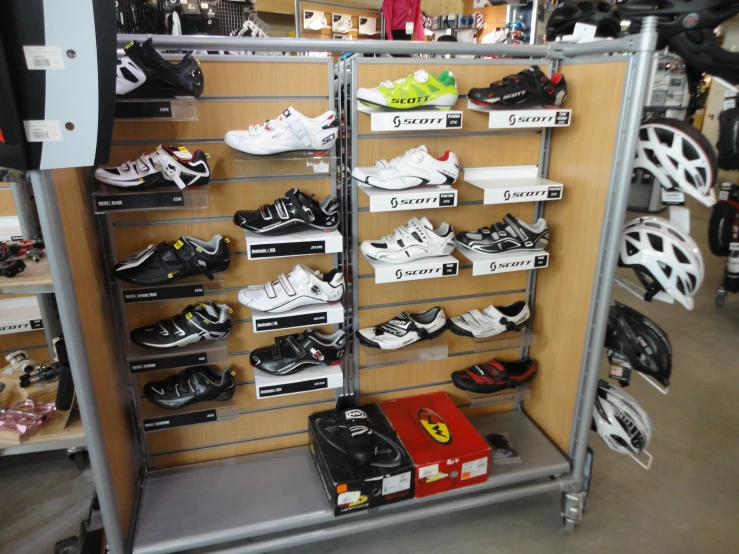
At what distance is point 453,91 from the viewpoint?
179 cm

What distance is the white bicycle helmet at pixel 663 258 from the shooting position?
1720 mm

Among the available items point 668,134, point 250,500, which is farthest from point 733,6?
point 250,500

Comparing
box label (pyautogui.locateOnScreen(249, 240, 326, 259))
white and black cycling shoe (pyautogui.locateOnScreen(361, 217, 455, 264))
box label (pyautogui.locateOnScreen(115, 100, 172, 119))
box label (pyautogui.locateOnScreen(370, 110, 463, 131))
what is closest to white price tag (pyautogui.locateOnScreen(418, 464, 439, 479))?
white and black cycling shoe (pyautogui.locateOnScreen(361, 217, 455, 264))

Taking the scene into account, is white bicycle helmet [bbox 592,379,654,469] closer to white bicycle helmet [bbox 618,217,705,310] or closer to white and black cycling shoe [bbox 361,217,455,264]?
white bicycle helmet [bbox 618,217,705,310]

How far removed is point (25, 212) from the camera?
190 centimetres

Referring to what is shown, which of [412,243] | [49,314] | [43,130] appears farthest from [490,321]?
[49,314]

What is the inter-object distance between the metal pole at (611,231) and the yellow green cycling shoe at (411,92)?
24.3 inches

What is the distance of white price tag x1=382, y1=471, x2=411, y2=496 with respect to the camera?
71.1 inches

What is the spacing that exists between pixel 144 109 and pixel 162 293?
2.07ft

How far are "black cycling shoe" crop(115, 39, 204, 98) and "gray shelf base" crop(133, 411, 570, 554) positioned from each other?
1487 mm

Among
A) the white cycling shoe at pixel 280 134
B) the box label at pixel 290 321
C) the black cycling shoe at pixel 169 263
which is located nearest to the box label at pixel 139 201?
the black cycling shoe at pixel 169 263

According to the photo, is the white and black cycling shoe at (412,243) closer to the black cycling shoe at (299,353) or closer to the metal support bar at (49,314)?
the black cycling shoe at (299,353)

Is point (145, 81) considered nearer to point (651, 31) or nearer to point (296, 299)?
point (296, 299)

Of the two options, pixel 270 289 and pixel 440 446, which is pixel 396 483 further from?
pixel 270 289
